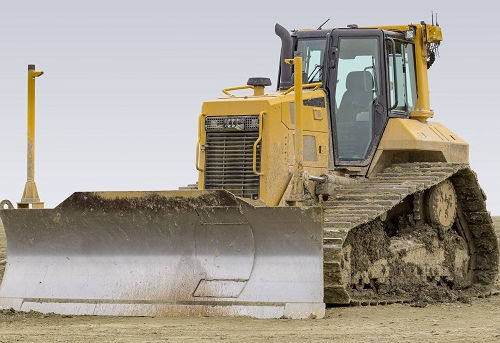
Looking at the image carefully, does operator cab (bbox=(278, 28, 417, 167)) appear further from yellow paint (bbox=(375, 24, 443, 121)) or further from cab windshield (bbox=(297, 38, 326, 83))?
yellow paint (bbox=(375, 24, 443, 121))

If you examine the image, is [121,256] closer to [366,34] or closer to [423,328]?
[423,328]

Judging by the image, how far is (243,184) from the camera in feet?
39.9

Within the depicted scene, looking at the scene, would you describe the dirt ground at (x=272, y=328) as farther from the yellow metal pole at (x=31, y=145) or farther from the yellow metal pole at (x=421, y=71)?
the yellow metal pole at (x=421, y=71)

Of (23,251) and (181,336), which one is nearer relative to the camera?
(181,336)

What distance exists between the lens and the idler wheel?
45.7ft

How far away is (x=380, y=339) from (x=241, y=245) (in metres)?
2.19

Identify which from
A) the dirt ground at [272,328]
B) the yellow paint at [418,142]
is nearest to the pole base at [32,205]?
the dirt ground at [272,328]

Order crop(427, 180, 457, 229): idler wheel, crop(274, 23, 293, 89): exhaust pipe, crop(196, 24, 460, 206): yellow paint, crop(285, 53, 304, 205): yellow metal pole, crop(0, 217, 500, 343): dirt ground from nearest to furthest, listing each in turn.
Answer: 1. crop(0, 217, 500, 343): dirt ground
2. crop(285, 53, 304, 205): yellow metal pole
3. crop(196, 24, 460, 206): yellow paint
4. crop(274, 23, 293, 89): exhaust pipe
5. crop(427, 180, 457, 229): idler wheel

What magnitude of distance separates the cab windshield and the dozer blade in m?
3.11

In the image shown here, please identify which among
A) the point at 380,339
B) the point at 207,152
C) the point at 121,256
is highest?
the point at 207,152

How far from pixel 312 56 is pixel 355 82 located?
0.65 m

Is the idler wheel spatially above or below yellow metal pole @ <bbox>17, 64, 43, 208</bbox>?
below

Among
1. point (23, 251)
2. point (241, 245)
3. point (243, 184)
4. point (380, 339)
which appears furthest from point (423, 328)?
point (23, 251)

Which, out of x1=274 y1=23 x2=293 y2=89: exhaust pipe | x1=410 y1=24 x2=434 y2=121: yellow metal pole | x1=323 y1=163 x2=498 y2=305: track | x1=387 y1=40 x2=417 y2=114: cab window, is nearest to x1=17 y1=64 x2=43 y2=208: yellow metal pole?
x1=274 y1=23 x2=293 y2=89: exhaust pipe
